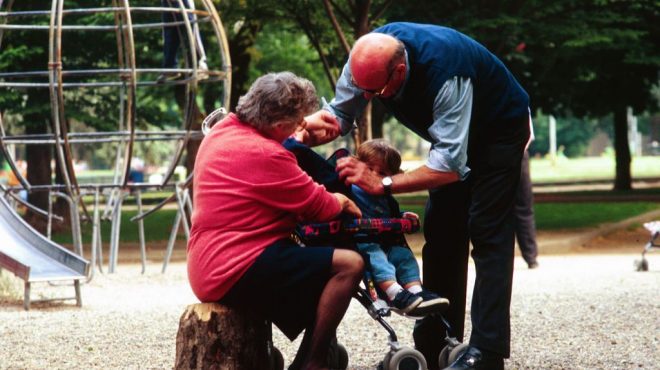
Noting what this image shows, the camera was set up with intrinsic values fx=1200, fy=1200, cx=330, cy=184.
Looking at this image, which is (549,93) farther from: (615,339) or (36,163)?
(615,339)

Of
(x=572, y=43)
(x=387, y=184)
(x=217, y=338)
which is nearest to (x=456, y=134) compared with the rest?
(x=387, y=184)

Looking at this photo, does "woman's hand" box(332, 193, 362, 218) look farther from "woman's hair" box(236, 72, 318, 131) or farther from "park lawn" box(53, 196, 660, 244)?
"park lawn" box(53, 196, 660, 244)

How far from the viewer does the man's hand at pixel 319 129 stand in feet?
18.2

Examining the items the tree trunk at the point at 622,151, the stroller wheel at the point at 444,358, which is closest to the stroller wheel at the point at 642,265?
the stroller wheel at the point at 444,358

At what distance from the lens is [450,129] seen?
516cm

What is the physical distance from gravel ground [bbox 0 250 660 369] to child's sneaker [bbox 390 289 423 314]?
1.06m

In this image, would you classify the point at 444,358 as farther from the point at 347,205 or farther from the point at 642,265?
A: the point at 642,265

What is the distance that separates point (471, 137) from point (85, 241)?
15884mm

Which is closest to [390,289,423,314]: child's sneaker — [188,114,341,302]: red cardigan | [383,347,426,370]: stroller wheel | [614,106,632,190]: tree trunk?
[383,347,426,370]: stroller wheel

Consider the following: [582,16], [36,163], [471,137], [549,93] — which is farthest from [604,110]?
[471,137]

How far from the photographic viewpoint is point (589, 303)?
9.38 m

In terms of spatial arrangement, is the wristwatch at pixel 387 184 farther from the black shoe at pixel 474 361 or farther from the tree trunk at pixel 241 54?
the tree trunk at pixel 241 54

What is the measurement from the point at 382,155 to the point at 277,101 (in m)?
0.76

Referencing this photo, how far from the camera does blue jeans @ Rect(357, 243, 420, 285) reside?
546cm
